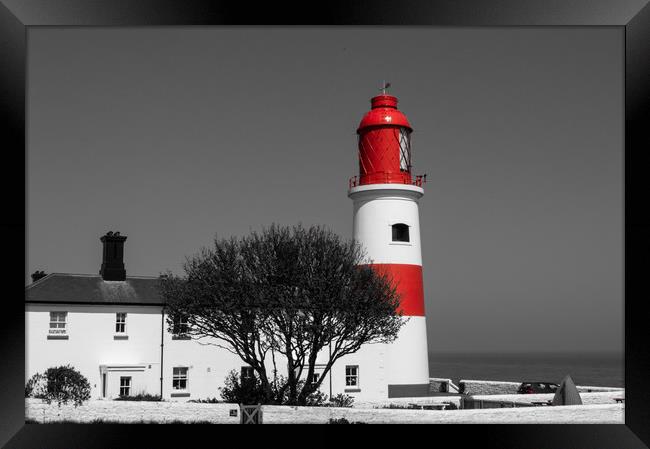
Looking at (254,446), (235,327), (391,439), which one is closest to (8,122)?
(254,446)

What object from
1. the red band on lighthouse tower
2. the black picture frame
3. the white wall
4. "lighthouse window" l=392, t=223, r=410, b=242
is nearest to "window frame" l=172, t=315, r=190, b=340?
the white wall

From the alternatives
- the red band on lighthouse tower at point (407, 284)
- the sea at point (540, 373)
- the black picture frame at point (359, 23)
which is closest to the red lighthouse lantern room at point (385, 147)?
the red band on lighthouse tower at point (407, 284)

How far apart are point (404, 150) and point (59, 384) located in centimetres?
1128

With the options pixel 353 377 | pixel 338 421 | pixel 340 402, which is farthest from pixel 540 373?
pixel 338 421

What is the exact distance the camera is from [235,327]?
71.3 ft

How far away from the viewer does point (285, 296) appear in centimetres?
2114

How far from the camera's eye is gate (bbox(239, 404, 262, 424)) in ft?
57.9

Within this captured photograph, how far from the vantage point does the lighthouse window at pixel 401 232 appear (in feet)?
83.9

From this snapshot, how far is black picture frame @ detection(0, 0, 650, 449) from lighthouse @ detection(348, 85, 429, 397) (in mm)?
15653

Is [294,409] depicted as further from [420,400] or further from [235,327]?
[420,400]

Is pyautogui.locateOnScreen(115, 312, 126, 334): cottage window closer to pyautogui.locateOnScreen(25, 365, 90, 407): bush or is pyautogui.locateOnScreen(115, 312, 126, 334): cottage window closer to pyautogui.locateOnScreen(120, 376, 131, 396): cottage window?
pyautogui.locateOnScreen(120, 376, 131, 396): cottage window

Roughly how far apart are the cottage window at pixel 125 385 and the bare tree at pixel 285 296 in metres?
3.18

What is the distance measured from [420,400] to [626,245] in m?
15.3

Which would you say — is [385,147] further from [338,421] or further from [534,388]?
[338,421]
